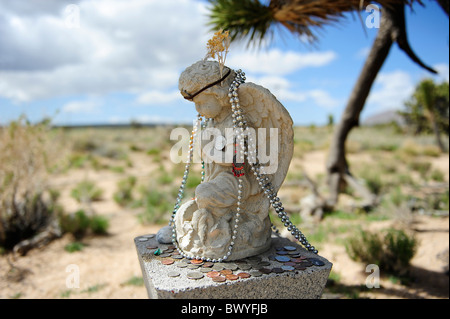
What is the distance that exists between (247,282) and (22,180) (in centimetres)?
471

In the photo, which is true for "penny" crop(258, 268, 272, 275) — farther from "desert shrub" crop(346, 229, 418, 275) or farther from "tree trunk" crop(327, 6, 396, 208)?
"tree trunk" crop(327, 6, 396, 208)

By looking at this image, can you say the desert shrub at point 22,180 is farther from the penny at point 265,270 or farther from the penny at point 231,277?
the penny at point 265,270

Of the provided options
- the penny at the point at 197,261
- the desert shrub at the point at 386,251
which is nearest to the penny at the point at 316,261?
the penny at the point at 197,261

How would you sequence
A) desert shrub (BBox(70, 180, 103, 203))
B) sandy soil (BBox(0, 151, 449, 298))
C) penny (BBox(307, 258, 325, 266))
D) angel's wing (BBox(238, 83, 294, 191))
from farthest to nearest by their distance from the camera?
desert shrub (BBox(70, 180, 103, 203)) → sandy soil (BBox(0, 151, 449, 298)) → angel's wing (BBox(238, 83, 294, 191)) → penny (BBox(307, 258, 325, 266))

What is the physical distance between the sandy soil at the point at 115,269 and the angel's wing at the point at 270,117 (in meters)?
1.63

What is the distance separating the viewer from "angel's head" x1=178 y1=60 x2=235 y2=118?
2.44m

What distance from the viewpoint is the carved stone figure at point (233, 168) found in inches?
95.3

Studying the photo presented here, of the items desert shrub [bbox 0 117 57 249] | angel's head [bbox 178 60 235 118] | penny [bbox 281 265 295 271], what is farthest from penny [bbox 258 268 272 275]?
desert shrub [bbox 0 117 57 249]

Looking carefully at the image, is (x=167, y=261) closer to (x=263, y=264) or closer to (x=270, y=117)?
(x=263, y=264)

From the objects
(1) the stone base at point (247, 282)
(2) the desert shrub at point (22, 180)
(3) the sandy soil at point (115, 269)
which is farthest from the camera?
(2) the desert shrub at point (22, 180)

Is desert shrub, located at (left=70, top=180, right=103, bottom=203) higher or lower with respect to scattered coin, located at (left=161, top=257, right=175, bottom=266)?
lower

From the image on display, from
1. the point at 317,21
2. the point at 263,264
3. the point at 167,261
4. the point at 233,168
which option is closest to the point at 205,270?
the point at 167,261

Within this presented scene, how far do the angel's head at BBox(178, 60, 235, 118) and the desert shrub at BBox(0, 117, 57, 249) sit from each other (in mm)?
4030
